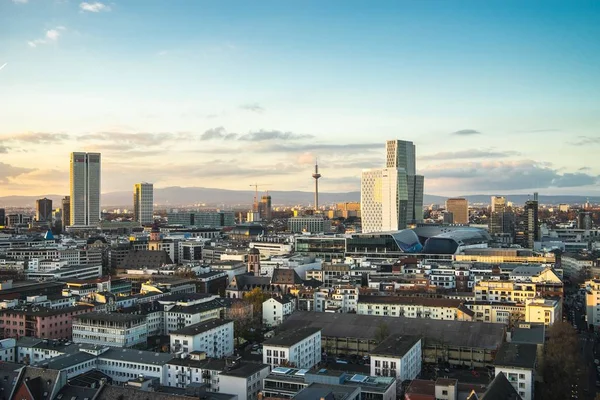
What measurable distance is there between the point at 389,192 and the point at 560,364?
80.9 meters

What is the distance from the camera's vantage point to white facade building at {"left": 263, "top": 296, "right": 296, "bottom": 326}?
4766 cm

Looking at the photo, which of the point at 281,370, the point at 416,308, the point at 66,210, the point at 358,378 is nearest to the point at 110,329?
the point at 281,370

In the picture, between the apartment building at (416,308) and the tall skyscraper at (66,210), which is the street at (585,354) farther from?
the tall skyscraper at (66,210)

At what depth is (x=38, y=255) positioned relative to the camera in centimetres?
7844

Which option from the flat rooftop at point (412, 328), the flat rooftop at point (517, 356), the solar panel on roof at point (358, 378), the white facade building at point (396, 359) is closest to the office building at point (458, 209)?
the flat rooftop at point (412, 328)

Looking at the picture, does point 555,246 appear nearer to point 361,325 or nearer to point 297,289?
point 297,289

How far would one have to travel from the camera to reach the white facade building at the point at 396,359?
102 ft

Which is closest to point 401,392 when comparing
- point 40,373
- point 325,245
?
point 40,373

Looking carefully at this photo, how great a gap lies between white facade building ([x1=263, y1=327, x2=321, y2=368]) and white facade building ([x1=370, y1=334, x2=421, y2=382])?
4.18m

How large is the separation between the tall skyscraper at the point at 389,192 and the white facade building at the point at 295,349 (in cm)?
7497

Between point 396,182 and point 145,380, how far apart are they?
8756cm

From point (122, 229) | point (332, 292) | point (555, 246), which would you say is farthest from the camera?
point (122, 229)

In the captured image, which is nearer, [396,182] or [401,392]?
[401,392]

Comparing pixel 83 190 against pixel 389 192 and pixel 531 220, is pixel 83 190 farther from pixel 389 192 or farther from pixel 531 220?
pixel 531 220
